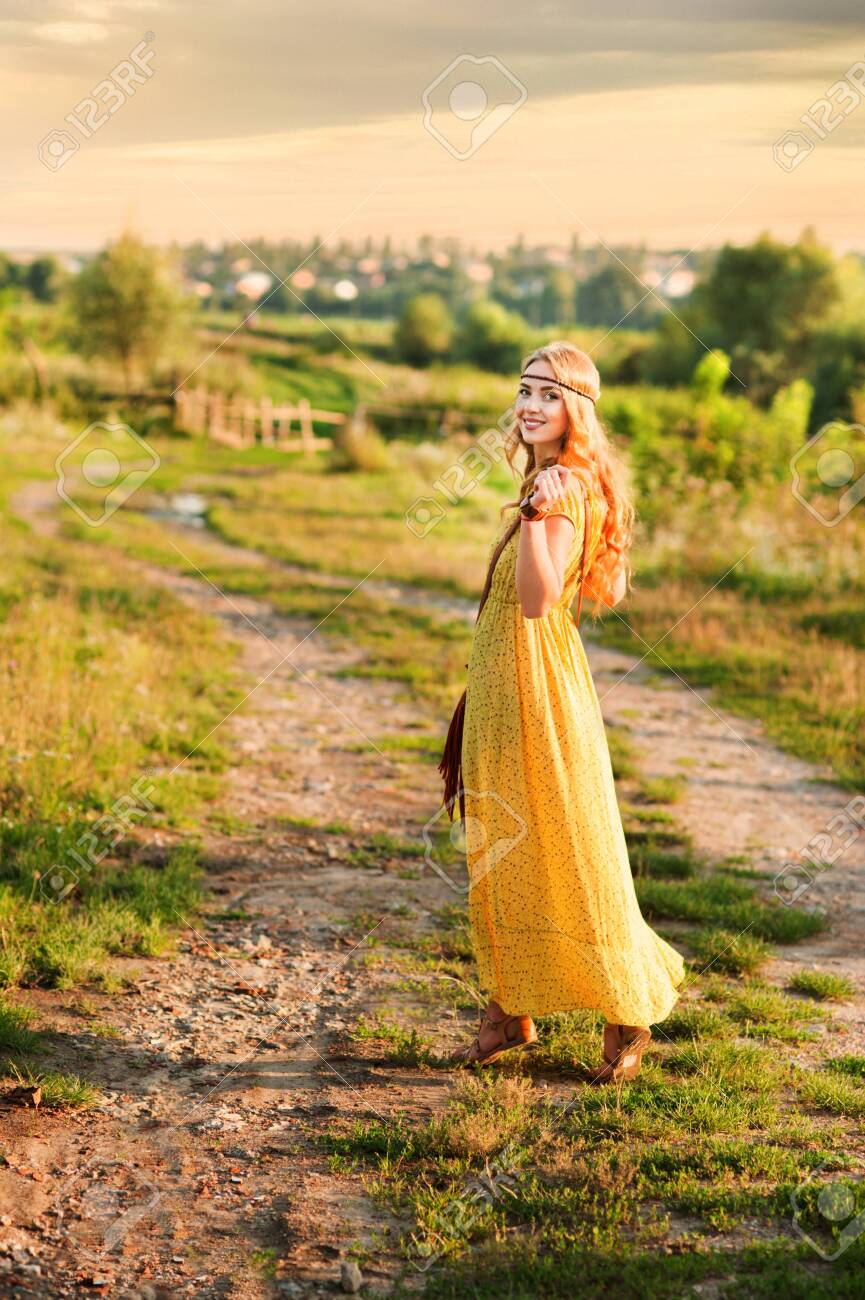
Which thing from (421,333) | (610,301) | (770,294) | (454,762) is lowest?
(454,762)

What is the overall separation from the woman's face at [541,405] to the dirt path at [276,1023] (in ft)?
7.36

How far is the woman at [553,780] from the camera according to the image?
3891 millimetres

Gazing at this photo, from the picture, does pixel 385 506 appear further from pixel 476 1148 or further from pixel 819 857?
pixel 476 1148

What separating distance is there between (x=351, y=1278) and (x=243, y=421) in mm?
30596

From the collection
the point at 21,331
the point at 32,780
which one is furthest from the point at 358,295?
the point at 32,780

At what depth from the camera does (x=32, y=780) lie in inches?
250

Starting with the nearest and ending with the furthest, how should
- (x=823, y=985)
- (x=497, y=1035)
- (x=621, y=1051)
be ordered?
1. (x=621, y=1051)
2. (x=497, y=1035)
3. (x=823, y=985)

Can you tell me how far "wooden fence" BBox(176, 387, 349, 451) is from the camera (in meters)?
31.3

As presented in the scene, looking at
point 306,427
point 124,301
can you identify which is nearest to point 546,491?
point 306,427

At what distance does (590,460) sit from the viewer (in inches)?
154

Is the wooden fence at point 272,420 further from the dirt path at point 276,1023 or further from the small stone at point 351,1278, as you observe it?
the small stone at point 351,1278

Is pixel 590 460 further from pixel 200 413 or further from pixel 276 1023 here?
pixel 200 413

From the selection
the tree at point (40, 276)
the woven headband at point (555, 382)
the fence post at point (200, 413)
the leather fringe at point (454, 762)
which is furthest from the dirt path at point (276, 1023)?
the tree at point (40, 276)

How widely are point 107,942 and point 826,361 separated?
30.0m
